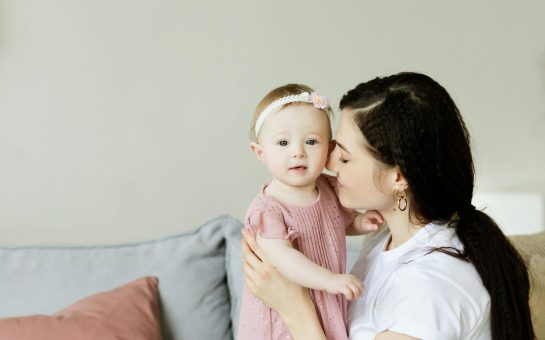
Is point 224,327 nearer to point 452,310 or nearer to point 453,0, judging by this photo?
point 452,310

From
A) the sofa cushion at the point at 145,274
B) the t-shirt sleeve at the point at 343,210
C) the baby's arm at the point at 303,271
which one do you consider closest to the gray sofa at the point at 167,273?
the sofa cushion at the point at 145,274

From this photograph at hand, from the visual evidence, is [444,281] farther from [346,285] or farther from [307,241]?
[307,241]

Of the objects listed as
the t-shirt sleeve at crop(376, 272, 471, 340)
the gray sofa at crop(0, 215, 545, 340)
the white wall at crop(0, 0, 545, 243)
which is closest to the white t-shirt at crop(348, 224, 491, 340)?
the t-shirt sleeve at crop(376, 272, 471, 340)

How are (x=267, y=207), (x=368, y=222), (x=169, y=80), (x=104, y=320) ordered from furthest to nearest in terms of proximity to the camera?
1. (x=169, y=80)
2. (x=104, y=320)
3. (x=368, y=222)
4. (x=267, y=207)

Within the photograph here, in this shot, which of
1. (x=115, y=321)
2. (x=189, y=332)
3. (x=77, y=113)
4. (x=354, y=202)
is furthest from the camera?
(x=77, y=113)

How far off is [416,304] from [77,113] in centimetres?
146

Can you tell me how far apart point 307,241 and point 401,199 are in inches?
9.1

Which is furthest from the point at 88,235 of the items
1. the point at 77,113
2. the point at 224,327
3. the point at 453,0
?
the point at 453,0

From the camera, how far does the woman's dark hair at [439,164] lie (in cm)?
123

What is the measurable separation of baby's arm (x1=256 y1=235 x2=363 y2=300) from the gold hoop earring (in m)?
0.19

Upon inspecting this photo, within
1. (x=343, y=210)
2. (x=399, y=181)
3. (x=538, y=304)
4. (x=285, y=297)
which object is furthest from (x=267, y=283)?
(x=538, y=304)

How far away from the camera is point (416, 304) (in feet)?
3.80

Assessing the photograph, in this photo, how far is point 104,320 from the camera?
176 cm

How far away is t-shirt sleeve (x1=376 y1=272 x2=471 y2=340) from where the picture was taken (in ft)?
3.75
